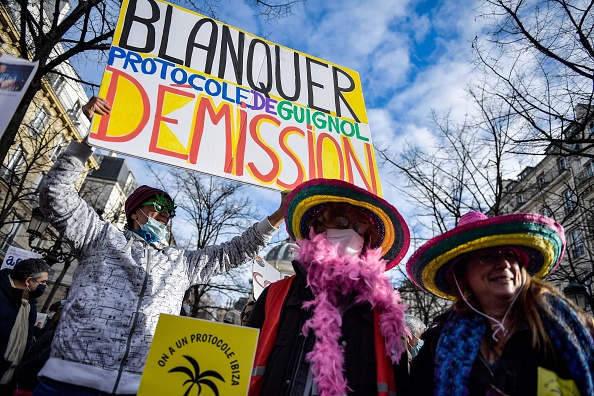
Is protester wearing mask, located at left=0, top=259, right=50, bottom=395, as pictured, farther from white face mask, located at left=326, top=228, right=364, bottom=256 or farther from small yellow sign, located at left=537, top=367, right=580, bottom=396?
small yellow sign, located at left=537, top=367, right=580, bottom=396

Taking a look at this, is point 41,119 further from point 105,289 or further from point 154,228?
point 105,289

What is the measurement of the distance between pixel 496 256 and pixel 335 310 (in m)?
0.81

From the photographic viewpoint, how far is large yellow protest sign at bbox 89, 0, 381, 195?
2.51 metres

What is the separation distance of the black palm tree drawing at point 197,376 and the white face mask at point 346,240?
101cm

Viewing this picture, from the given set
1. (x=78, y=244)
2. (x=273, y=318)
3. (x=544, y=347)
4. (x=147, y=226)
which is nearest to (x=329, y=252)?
(x=273, y=318)

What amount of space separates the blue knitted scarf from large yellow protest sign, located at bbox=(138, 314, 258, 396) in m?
0.88

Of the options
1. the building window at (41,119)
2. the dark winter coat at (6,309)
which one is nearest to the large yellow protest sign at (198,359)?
the dark winter coat at (6,309)

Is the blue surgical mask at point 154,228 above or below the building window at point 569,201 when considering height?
below

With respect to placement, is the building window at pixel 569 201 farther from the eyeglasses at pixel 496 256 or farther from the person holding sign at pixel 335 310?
the person holding sign at pixel 335 310

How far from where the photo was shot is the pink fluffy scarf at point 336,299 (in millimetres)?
1735

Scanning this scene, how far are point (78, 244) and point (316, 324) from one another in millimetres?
1324

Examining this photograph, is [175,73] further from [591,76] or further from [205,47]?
[591,76]

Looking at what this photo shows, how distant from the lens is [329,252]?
2023 millimetres

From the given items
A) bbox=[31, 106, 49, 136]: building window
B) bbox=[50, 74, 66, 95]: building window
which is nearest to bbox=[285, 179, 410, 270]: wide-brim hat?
bbox=[31, 106, 49, 136]: building window
